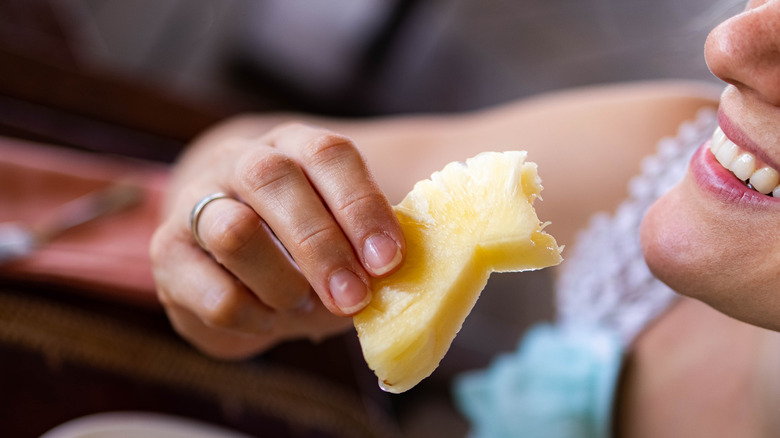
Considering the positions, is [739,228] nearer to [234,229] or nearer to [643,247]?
[643,247]

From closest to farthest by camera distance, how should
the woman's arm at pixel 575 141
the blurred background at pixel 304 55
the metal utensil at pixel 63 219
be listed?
the metal utensil at pixel 63 219
the woman's arm at pixel 575 141
the blurred background at pixel 304 55

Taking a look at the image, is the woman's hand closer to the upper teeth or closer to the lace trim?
the upper teeth

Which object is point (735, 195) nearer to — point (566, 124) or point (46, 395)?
point (566, 124)

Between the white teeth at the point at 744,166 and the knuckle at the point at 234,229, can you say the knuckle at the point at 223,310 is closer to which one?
the knuckle at the point at 234,229

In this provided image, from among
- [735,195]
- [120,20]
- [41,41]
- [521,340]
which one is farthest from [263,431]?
[120,20]

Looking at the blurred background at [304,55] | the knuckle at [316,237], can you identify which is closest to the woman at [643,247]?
the knuckle at [316,237]

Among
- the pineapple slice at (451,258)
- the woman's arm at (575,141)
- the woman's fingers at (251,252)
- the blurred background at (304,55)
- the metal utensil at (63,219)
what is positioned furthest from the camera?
the blurred background at (304,55)

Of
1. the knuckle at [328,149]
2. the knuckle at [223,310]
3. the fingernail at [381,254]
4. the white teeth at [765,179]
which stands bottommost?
the knuckle at [223,310]

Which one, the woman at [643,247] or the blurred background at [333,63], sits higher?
the woman at [643,247]
